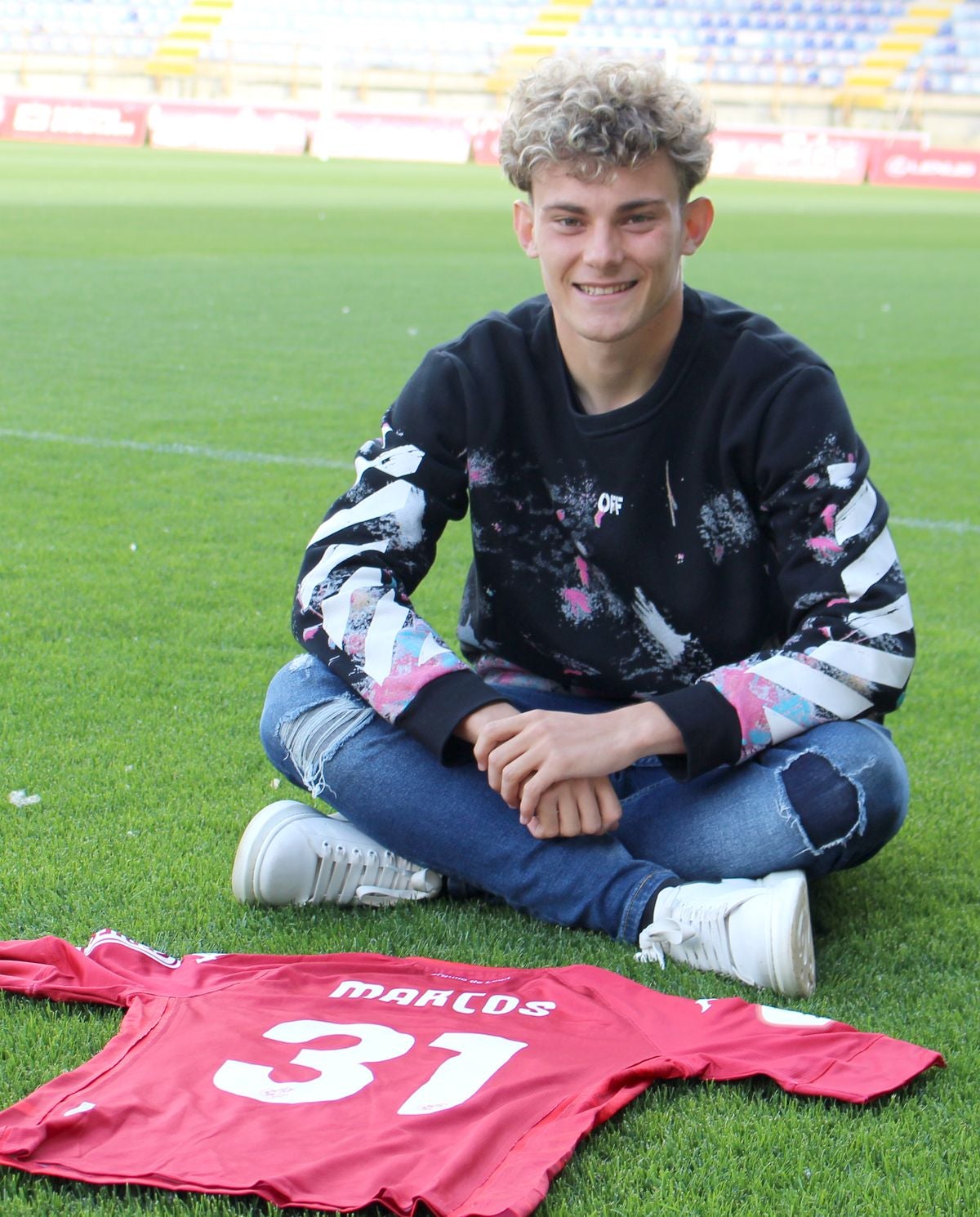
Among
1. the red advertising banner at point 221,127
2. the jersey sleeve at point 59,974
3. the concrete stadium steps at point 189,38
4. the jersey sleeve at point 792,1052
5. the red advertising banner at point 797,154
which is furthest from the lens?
the concrete stadium steps at point 189,38

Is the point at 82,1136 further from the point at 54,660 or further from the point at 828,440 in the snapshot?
the point at 54,660

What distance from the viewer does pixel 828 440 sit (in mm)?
2506

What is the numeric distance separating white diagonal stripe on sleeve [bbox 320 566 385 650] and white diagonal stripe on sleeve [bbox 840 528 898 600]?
0.74 meters

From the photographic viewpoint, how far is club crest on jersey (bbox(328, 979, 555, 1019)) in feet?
7.07

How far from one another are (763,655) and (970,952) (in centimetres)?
54

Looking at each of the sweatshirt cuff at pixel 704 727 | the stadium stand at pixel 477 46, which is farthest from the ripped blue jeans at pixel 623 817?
the stadium stand at pixel 477 46

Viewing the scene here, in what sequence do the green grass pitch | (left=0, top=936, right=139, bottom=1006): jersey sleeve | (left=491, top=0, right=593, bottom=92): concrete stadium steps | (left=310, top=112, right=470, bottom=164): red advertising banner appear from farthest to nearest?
1. (left=491, top=0, right=593, bottom=92): concrete stadium steps
2. (left=310, top=112, right=470, bottom=164): red advertising banner
3. (left=0, top=936, right=139, bottom=1006): jersey sleeve
4. the green grass pitch

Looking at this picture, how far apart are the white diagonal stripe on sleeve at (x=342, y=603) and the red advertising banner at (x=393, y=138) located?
30301mm

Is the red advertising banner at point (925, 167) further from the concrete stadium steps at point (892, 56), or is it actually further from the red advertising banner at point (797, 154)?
the concrete stadium steps at point (892, 56)

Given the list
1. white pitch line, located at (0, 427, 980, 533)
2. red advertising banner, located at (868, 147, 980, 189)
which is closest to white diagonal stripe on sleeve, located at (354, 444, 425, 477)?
white pitch line, located at (0, 427, 980, 533)

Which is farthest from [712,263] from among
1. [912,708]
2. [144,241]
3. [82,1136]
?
[82,1136]

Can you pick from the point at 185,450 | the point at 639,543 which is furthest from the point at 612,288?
the point at 185,450

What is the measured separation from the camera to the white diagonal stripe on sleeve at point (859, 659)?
244 cm

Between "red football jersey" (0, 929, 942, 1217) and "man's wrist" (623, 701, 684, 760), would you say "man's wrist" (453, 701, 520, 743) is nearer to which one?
"man's wrist" (623, 701, 684, 760)
